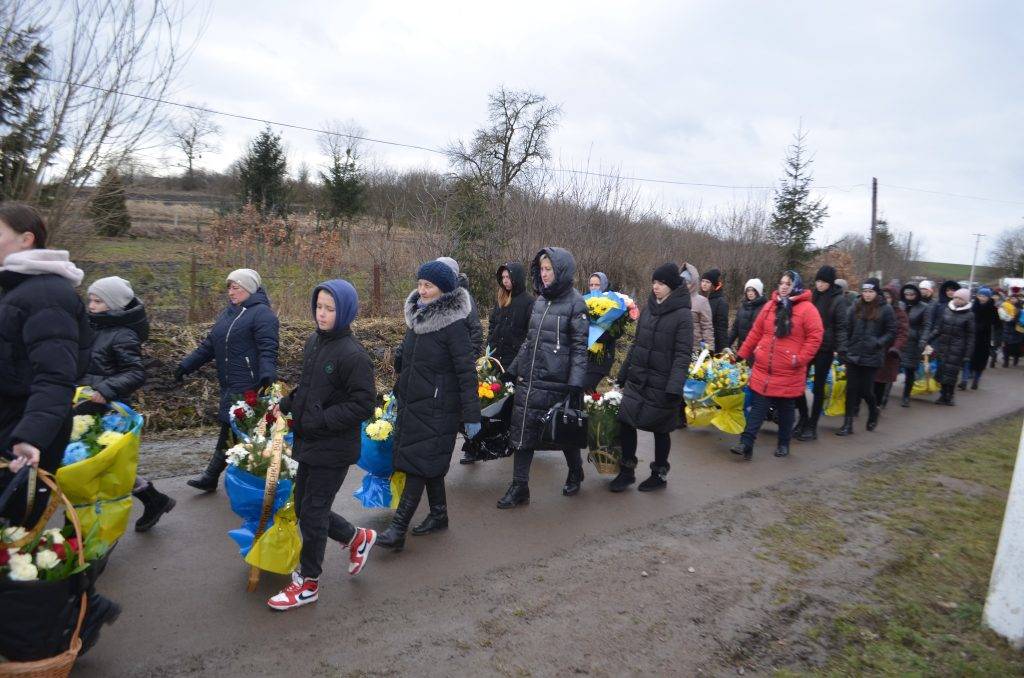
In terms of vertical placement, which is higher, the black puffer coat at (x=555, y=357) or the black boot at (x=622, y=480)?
Answer: the black puffer coat at (x=555, y=357)

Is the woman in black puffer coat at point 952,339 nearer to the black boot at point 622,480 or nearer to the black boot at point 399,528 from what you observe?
the black boot at point 622,480

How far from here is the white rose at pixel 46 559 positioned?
289 centimetres

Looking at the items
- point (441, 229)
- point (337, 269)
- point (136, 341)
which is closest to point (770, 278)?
point (441, 229)

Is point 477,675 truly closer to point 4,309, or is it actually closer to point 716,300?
point 4,309

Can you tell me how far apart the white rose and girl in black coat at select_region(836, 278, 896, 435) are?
339 inches

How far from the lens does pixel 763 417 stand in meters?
7.58

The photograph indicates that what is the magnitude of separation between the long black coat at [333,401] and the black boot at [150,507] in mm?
1507

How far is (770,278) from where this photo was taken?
2238 cm

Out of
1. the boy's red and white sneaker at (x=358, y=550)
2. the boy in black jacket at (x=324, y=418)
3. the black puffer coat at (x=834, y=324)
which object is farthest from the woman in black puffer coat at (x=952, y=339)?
the boy in black jacket at (x=324, y=418)

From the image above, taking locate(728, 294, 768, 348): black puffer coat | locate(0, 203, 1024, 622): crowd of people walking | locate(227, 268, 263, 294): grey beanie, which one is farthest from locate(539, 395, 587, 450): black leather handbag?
locate(728, 294, 768, 348): black puffer coat

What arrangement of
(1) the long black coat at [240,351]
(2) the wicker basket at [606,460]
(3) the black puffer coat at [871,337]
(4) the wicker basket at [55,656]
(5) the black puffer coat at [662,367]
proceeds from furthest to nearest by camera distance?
(3) the black puffer coat at [871,337] → (2) the wicker basket at [606,460] → (5) the black puffer coat at [662,367] → (1) the long black coat at [240,351] → (4) the wicker basket at [55,656]

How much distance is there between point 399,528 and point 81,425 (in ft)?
6.94

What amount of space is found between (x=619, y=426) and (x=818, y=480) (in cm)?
218

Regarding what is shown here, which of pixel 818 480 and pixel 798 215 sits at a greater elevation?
pixel 798 215
